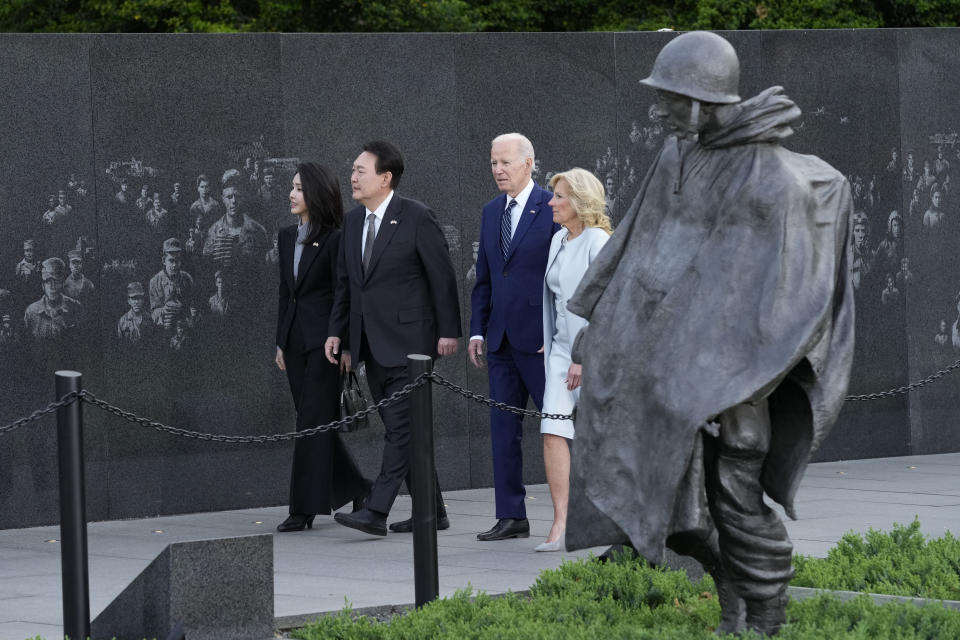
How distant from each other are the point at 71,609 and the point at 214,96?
514cm

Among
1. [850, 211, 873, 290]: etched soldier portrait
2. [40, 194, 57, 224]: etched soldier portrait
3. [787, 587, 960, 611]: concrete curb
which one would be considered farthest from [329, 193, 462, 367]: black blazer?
[850, 211, 873, 290]: etched soldier portrait

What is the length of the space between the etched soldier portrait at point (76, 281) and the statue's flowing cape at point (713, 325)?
5239 mm

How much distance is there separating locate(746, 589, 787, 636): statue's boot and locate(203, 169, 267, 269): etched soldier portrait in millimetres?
5822

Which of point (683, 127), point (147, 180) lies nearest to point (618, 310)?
point (683, 127)

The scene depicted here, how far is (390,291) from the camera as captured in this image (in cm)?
970

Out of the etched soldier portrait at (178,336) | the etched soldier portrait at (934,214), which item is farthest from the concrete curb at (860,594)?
the etched soldier portrait at (934,214)

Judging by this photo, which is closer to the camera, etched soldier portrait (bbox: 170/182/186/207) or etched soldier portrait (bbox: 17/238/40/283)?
etched soldier portrait (bbox: 17/238/40/283)

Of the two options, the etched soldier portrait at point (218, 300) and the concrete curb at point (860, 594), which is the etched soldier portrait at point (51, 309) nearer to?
the etched soldier portrait at point (218, 300)

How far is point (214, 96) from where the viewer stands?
10969mm

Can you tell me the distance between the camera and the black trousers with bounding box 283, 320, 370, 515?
9.98 metres

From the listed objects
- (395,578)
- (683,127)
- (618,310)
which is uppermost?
(683,127)

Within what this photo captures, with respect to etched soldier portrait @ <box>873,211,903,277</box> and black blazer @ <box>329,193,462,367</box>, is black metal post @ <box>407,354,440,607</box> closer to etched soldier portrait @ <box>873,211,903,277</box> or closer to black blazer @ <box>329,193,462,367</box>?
black blazer @ <box>329,193,462,367</box>

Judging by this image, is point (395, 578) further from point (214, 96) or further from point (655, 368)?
point (214, 96)

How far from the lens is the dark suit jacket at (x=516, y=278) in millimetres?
9391
